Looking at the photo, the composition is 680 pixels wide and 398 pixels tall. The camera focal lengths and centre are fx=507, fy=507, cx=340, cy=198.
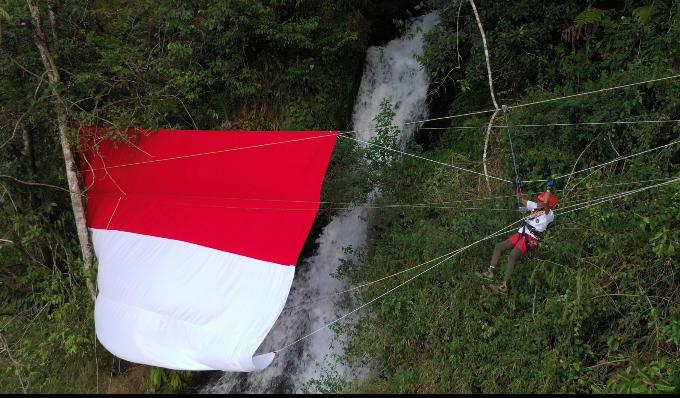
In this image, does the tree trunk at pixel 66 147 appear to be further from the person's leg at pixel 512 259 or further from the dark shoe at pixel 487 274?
the person's leg at pixel 512 259

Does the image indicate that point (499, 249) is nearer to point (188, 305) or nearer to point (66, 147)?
point (188, 305)

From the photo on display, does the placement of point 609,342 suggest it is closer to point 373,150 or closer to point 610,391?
point 610,391

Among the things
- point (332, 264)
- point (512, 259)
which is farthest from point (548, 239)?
point (332, 264)

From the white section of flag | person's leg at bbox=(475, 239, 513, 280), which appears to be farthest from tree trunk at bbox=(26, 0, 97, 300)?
person's leg at bbox=(475, 239, 513, 280)

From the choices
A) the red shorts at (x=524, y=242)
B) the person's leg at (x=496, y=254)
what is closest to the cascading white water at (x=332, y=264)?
the person's leg at (x=496, y=254)

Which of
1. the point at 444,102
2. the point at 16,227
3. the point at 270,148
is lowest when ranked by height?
the point at 16,227

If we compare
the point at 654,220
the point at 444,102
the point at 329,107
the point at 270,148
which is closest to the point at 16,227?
the point at 270,148
